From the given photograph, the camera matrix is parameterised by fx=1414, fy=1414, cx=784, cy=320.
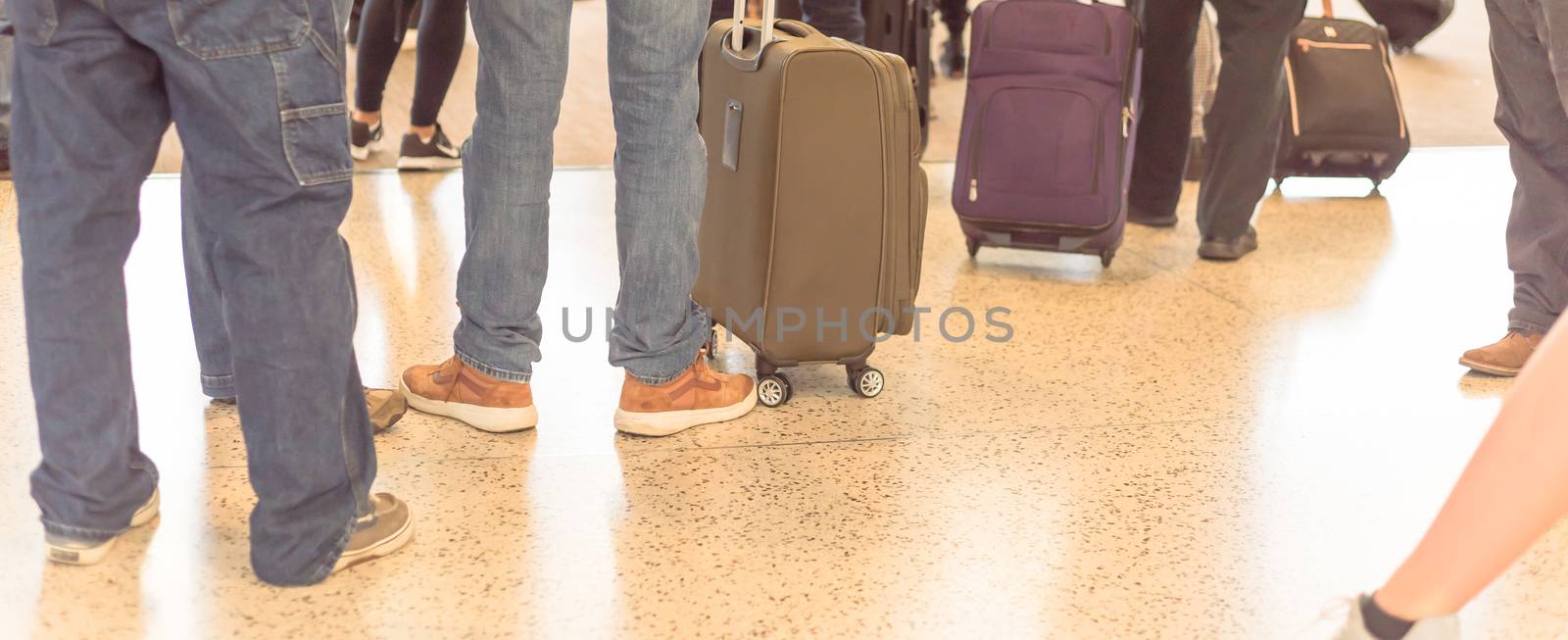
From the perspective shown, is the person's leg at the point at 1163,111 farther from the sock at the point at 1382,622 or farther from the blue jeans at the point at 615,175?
the sock at the point at 1382,622

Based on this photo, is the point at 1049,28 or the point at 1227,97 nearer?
the point at 1049,28

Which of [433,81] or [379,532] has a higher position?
[379,532]

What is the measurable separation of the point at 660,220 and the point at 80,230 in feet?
2.53

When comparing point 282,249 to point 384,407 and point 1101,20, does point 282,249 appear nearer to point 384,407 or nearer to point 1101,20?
point 384,407

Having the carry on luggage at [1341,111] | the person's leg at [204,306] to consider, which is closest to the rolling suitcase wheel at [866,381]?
the person's leg at [204,306]

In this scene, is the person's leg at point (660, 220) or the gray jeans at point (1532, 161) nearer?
the person's leg at point (660, 220)

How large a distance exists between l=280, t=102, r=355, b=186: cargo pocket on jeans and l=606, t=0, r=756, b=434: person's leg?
51 cm

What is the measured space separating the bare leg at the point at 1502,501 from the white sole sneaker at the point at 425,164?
2971 millimetres

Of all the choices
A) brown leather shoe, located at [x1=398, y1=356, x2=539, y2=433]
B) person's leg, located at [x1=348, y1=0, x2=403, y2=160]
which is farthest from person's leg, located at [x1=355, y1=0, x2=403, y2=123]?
brown leather shoe, located at [x1=398, y1=356, x2=539, y2=433]

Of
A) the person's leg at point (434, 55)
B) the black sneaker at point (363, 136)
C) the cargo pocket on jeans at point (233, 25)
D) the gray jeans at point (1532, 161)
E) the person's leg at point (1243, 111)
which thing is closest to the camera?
the cargo pocket on jeans at point (233, 25)

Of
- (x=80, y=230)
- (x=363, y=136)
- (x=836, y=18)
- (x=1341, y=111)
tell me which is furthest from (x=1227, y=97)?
(x=80, y=230)

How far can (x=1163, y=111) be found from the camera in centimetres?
338

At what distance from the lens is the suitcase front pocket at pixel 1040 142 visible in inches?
117

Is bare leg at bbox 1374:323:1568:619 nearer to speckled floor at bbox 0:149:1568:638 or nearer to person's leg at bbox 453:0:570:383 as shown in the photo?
speckled floor at bbox 0:149:1568:638
